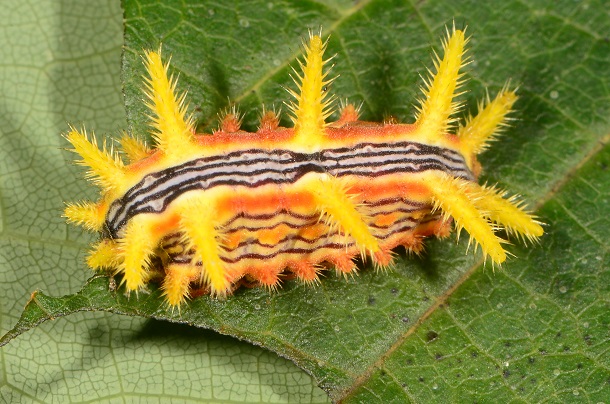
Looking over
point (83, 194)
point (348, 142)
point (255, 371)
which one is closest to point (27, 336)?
point (83, 194)

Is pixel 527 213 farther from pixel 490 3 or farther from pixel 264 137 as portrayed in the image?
pixel 264 137

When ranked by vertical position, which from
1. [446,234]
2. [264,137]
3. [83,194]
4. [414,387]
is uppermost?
[83,194]

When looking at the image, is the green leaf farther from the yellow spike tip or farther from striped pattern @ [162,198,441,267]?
the yellow spike tip

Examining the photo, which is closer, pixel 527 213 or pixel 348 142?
pixel 348 142

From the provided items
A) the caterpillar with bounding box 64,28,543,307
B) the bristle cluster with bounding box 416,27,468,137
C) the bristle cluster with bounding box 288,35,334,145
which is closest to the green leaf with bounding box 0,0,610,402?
Answer: the caterpillar with bounding box 64,28,543,307

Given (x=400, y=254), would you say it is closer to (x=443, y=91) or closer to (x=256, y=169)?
(x=443, y=91)
